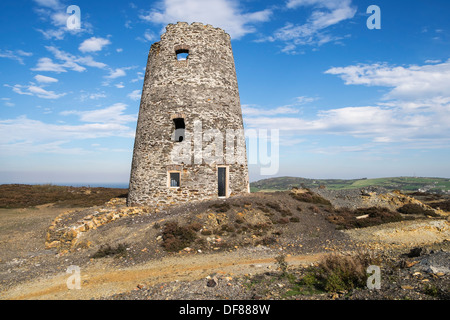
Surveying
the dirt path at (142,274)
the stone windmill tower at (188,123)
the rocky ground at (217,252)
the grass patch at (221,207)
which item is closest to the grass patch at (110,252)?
the rocky ground at (217,252)

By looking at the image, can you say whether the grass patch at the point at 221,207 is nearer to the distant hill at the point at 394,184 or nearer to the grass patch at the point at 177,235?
the grass patch at the point at 177,235

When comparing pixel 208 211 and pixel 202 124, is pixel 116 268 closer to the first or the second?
pixel 208 211

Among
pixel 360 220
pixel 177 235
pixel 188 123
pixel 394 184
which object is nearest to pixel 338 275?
pixel 177 235

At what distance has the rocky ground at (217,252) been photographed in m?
7.37

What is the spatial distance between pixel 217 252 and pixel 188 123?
990 centimetres

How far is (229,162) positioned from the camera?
19.1m

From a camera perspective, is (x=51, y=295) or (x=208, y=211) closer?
(x=51, y=295)

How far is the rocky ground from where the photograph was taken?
7367 mm

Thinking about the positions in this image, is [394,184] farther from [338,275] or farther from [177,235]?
[338,275]

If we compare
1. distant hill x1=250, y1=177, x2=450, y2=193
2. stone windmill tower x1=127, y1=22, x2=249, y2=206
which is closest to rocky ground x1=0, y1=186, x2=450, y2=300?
stone windmill tower x1=127, y1=22, x2=249, y2=206

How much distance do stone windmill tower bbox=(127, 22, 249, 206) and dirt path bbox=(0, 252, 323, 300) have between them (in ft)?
24.9

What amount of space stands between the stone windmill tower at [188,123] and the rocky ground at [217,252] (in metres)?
2.03
